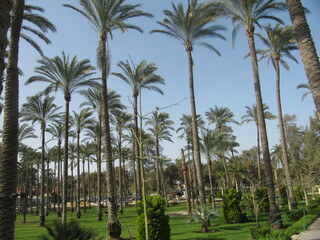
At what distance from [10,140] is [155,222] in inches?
278

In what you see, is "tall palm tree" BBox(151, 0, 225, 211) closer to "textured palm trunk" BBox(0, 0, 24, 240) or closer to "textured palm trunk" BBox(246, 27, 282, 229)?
"textured palm trunk" BBox(246, 27, 282, 229)

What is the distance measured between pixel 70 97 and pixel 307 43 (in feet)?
62.7

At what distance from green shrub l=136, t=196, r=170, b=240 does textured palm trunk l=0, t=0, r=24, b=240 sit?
19.0ft

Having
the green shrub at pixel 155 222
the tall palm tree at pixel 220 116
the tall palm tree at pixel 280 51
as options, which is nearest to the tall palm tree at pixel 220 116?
the tall palm tree at pixel 220 116

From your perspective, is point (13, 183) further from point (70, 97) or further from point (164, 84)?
point (164, 84)

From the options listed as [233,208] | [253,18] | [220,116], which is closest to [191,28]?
[253,18]

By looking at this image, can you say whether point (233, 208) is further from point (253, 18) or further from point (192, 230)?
point (253, 18)

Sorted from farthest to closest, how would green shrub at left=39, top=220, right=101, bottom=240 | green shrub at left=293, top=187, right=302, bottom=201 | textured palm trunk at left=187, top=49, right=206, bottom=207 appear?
green shrub at left=293, top=187, right=302, bottom=201
textured palm trunk at left=187, top=49, right=206, bottom=207
green shrub at left=39, top=220, right=101, bottom=240

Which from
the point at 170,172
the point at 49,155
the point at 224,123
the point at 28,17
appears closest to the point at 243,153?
the point at 170,172

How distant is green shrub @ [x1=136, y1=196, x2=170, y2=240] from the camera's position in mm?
11375

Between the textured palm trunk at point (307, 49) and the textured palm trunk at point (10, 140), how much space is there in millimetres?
6966

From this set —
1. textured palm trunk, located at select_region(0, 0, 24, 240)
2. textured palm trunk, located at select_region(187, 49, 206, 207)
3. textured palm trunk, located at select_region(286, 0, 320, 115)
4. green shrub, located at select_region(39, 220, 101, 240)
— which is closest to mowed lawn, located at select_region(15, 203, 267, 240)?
green shrub, located at select_region(39, 220, 101, 240)

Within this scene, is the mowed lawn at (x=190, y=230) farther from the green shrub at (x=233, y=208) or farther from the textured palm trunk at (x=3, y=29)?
the textured palm trunk at (x=3, y=29)

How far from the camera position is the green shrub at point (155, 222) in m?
11.4
